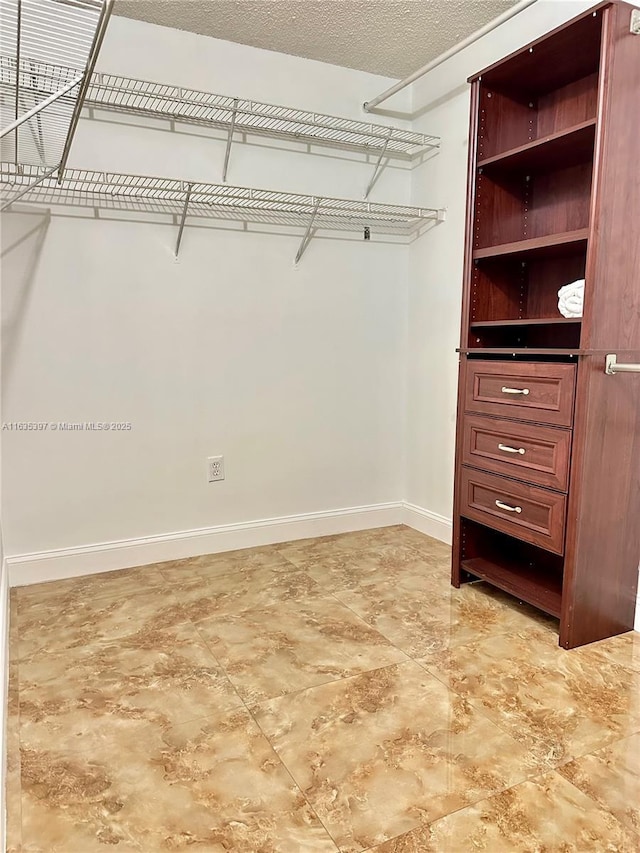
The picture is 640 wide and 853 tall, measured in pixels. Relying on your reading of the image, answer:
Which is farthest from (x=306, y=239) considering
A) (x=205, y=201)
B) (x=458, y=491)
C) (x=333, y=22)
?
(x=458, y=491)

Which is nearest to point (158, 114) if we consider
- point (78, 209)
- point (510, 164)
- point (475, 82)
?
point (78, 209)

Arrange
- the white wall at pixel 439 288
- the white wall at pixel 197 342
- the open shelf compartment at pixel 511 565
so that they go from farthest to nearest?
the white wall at pixel 439 288 < the white wall at pixel 197 342 < the open shelf compartment at pixel 511 565

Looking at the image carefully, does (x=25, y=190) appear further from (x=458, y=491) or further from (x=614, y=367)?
(x=614, y=367)

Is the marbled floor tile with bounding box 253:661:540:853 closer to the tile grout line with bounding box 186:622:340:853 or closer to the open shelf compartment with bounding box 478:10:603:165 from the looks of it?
the tile grout line with bounding box 186:622:340:853

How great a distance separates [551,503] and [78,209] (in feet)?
6.67

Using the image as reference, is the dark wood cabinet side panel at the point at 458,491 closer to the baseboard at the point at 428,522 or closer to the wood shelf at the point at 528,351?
the wood shelf at the point at 528,351

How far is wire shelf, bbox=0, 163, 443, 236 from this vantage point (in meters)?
2.22

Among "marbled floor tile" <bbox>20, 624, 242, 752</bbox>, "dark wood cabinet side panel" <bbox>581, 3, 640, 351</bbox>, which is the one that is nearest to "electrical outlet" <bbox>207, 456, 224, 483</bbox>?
"marbled floor tile" <bbox>20, 624, 242, 752</bbox>

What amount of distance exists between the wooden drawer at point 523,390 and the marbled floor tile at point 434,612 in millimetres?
700

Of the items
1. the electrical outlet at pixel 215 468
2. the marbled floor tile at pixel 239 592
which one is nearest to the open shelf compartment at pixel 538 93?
the electrical outlet at pixel 215 468

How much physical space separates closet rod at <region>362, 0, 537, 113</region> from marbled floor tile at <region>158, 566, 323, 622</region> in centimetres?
210

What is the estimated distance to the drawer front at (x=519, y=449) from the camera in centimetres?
186

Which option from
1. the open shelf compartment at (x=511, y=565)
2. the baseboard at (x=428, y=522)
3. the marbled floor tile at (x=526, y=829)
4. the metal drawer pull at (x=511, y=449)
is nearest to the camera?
the marbled floor tile at (x=526, y=829)

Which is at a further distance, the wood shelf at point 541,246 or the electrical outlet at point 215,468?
the electrical outlet at point 215,468
